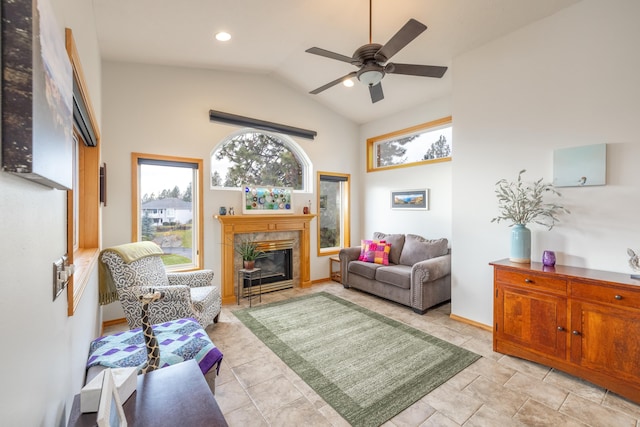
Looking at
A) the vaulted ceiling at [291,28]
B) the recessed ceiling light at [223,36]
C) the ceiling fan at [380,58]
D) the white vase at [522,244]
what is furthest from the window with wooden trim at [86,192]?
the white vase at [522,244]

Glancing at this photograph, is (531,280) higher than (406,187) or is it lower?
lower

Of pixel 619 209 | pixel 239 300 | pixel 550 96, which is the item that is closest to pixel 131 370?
pixel 239 300

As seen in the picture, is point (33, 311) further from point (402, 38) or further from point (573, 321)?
point (573, 321)

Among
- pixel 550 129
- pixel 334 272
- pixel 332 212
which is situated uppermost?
pixel 550 129

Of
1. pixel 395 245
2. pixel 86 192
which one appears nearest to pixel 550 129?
pixel 395 245

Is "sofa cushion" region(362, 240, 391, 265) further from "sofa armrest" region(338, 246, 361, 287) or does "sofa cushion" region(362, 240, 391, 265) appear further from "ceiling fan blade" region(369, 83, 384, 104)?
"ceiling fan blade" region(369, 83, 384, 104)

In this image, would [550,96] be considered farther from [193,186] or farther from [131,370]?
[193,186]

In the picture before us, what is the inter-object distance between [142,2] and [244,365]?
342 cm

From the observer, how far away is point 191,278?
11.4 ft

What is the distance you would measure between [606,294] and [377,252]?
2.88 m

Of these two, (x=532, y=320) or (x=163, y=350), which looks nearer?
(x=163, y=350)

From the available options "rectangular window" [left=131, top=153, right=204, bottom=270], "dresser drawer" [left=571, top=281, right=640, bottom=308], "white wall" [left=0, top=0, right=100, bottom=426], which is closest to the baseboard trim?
"dresser drawer" [left=571, top=281, right=640, bottom=308]

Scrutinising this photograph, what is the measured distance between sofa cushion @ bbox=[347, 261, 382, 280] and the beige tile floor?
1761 millimetres

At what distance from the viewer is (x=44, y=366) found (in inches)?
39.6
